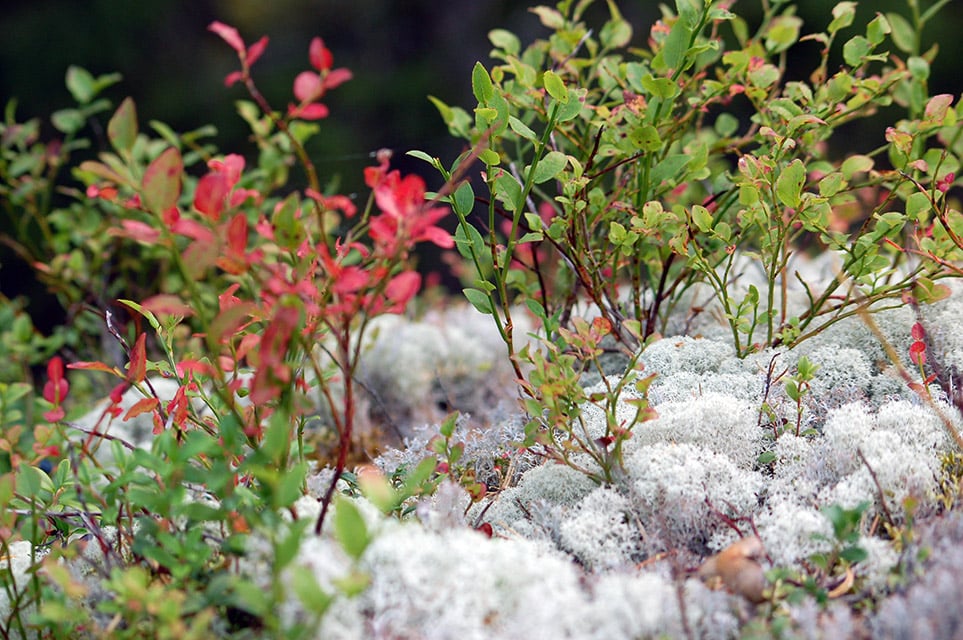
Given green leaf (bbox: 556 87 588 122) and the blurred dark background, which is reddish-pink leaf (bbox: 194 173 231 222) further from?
the blurred dark background

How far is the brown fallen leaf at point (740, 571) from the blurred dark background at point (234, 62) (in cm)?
389

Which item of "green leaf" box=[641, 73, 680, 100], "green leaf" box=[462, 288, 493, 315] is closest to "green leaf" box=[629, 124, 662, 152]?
"green leaf" box=[641, 73, 680, 100]

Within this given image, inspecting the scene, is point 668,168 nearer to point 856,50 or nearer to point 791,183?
point 791,183

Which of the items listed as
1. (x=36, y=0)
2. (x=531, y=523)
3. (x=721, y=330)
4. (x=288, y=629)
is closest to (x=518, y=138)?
(x=721, y=330)

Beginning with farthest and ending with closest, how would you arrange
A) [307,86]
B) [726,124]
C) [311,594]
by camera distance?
[726,124] → [307,86] → [311,594]

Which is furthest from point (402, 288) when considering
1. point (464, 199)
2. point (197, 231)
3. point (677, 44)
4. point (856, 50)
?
point (856, 50)

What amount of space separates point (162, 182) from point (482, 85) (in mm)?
365

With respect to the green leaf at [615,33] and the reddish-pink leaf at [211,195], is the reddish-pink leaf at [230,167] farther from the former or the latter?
the green leaf at [615,33]

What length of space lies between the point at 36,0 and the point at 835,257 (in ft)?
17.4

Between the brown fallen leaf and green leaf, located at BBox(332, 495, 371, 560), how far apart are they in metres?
0.31

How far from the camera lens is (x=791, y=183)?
912 mm

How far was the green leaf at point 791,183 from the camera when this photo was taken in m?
0.90

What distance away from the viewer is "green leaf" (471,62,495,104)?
86cm

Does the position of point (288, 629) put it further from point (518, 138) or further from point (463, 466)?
point (518, 138)
